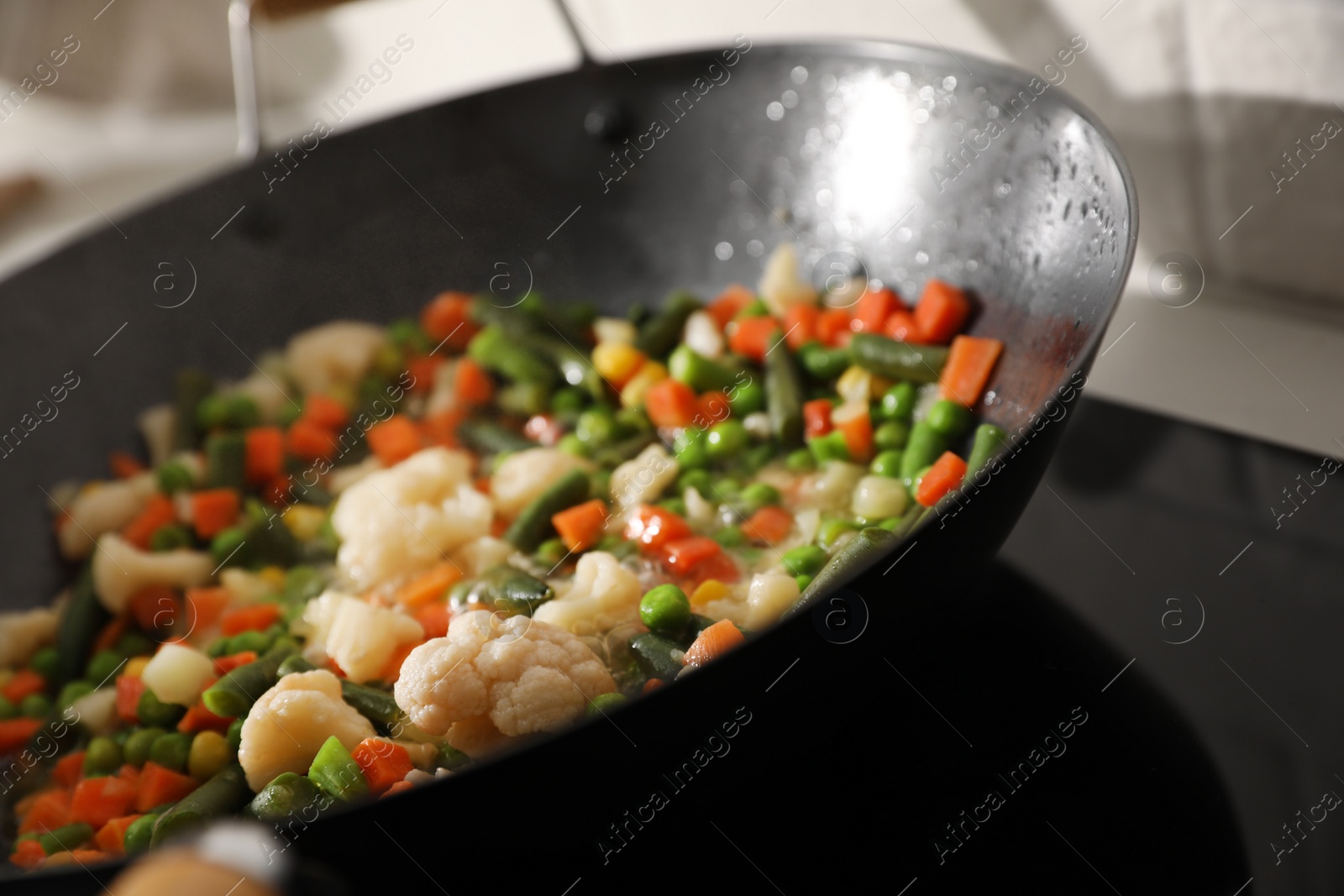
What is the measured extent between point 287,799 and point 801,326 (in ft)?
3.98

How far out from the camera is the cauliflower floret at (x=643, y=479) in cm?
183

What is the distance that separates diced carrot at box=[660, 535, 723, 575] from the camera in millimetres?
1625

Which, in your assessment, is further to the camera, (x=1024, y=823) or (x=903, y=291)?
(x=903, y=291)

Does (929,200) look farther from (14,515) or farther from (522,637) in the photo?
(14,515)

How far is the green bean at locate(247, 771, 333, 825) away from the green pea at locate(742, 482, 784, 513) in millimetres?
797

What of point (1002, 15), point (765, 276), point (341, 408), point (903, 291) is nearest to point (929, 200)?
point (903, 291)

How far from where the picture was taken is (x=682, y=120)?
7.10 ft

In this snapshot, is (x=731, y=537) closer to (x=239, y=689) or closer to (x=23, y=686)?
(x=239, y=689)

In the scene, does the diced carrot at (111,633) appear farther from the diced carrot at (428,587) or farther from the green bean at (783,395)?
the green bean at (783,395)

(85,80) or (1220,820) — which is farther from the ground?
(85,80)

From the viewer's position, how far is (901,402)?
181 centimetres

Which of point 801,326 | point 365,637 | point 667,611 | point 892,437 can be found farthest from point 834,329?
point 365,637

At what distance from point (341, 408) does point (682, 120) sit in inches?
36.7

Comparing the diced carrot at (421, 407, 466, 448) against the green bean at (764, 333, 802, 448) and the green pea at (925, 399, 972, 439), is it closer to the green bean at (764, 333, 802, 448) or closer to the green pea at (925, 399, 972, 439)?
the green bean at (764, 333, 802, 448)
